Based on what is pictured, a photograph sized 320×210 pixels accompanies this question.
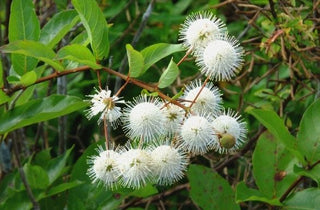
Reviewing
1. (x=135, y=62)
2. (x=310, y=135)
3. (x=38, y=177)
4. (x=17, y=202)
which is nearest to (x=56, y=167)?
(x=38, y=177)

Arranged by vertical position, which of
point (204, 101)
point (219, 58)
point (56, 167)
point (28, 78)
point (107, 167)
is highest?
point (219, 58)

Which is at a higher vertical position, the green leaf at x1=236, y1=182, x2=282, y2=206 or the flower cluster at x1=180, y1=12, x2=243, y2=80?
the flower cluster at x1=180, y1=12, x2=243, y2=80

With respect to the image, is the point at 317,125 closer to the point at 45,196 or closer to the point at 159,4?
the point at 45,196

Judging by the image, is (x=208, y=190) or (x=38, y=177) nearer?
(x=208, y=190)

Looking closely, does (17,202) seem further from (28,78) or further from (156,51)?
(156,51)

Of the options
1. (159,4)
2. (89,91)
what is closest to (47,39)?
(89,91)

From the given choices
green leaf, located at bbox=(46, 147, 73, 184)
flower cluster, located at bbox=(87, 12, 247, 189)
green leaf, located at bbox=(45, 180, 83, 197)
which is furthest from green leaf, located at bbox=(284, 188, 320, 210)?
green leaf, located at bbox=(46, 147, 73, 184)

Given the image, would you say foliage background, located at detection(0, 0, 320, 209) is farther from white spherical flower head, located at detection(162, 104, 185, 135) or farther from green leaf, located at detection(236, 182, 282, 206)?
white spherical flower head, located at detection(162, 104, 185, 135)
